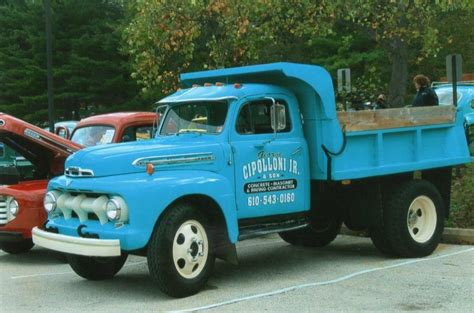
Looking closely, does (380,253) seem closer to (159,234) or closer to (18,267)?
(159,234)

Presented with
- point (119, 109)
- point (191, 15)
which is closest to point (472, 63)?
point (119, 109)

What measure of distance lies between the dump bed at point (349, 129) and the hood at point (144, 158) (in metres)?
1.27

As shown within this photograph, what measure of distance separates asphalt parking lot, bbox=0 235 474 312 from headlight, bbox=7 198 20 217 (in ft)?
2.36

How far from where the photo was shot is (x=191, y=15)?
13906 millimetres

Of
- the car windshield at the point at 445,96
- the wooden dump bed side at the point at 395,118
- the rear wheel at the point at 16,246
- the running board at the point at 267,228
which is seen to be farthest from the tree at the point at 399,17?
the rear wheel at the point at 16,246

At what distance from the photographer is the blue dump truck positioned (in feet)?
21.4

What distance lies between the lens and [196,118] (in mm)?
7785

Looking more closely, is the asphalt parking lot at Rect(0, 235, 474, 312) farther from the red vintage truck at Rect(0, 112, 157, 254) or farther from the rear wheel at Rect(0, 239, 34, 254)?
the red vintage truck at Rect(0, 112, 157, 254)

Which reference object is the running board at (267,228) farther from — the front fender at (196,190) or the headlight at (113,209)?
the headlight at (113,209)

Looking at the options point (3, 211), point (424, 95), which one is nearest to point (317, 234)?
point (424, 95)

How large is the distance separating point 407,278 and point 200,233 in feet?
7.73

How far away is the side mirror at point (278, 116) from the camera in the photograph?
7707mm

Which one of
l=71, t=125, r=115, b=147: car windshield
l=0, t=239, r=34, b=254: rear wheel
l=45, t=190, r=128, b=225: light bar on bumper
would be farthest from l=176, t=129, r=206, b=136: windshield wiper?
l=0, t=239, r=34, b=254: rear wheel

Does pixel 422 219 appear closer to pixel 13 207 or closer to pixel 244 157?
pixel 244 157
